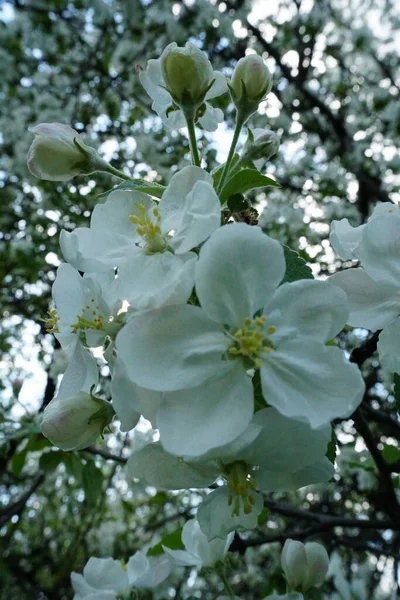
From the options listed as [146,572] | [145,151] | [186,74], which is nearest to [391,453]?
[146,572]

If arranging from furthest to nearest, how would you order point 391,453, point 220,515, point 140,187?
1. point 391,453
2. point 140,187
3. point 220,515

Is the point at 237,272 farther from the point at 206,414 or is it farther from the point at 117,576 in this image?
the point at 117,576

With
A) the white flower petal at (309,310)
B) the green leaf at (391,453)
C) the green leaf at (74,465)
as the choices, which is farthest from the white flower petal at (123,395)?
the green leaf at (74,465)

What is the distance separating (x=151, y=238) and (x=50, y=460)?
57.1 inches

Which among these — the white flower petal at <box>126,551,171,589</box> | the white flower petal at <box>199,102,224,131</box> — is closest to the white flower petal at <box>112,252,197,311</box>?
the white flower petal at <box>199,102,224,131</box>

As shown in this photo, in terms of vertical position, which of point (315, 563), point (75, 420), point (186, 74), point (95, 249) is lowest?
point (315, 563)

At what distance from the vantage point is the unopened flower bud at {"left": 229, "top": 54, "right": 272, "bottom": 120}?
1.11m

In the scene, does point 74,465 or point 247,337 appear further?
point 74,465

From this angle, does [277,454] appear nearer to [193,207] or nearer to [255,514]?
[255,514]

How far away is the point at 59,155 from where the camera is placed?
1.12 metres

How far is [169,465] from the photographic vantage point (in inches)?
33.6

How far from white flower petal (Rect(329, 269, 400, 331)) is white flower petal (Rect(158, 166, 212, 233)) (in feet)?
0.90

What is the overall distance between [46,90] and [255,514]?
483 centimetres

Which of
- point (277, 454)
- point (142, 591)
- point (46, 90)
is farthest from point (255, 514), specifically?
point (46, 90)
